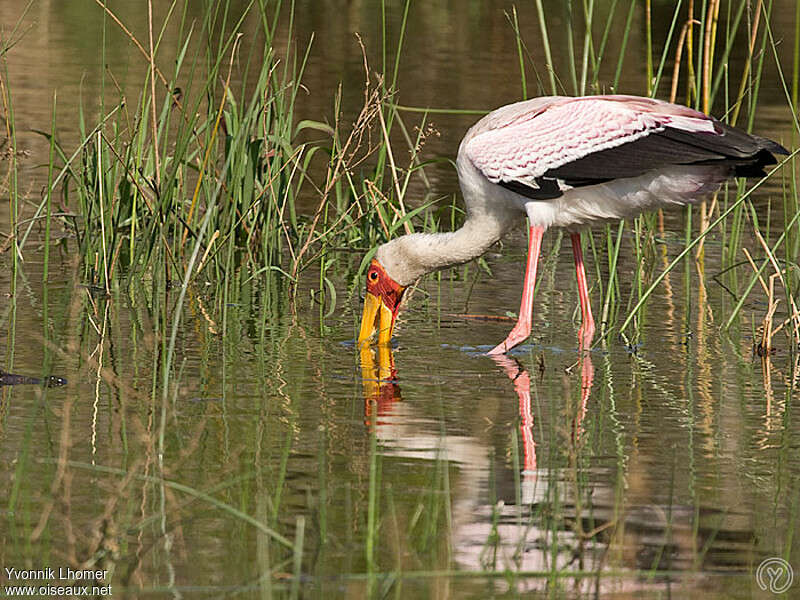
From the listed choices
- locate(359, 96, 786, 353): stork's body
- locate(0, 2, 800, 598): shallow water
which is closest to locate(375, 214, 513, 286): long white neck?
locate(359, 96, 786, 353): stork's body

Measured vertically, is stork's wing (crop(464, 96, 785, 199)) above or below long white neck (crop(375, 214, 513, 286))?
above

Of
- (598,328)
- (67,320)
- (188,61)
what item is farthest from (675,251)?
(188,61)

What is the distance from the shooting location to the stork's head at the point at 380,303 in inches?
283

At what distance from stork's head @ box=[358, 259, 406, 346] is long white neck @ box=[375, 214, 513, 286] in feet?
Result: 0.11

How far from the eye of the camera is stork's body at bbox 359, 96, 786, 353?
6.63 metres

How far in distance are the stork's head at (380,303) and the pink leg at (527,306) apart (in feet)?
1.79

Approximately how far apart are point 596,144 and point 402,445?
2.00m

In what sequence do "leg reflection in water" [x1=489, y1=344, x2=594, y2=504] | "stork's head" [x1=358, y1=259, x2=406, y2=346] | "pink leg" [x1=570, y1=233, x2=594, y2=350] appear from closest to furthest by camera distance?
"leg reflection in water" [x1=489, y1=344, x2=594, y2=504] < "pink leg" [x1=570, y1=233, x2=594, y2=350] < "stork's head" [x1=358, y1=259, x2=406, y2=346]

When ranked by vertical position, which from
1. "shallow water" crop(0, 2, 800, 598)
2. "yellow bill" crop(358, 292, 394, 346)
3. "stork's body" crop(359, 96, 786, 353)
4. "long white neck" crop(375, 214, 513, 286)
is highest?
"stork's body" crop(359, 96, 786, 353)

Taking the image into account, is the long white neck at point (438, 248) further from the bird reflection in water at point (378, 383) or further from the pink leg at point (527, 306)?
the bird reflection in water at point (378, 383)

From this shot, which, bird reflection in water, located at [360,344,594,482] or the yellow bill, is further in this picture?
the yellow bill

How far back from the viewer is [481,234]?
724 centimetres

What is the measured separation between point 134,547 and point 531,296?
3257 mm

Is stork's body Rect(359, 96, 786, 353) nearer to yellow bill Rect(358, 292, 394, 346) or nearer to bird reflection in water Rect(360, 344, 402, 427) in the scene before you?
yellow bill Rect(358, 292, 394, 346)
